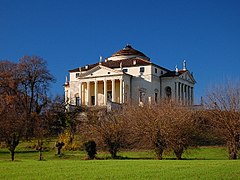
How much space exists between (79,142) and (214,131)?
16358mm

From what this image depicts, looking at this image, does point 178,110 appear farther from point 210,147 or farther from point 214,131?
point 210,147

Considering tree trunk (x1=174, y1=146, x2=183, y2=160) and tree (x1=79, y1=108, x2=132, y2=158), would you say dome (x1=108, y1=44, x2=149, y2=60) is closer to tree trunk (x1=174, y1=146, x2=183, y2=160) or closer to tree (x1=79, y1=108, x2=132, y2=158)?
tree (x1=79, y1=108, x2=132, y2=158)

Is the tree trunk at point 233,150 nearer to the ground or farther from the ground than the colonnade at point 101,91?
nearer to the ground

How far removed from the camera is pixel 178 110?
39312 mm

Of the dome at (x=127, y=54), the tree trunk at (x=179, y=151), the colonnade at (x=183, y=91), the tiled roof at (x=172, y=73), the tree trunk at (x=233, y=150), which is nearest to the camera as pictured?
the tree trunk at (x=179, y=151)

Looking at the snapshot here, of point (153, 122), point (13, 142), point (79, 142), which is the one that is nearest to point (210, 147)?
point (153, 122)

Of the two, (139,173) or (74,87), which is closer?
(139,173)

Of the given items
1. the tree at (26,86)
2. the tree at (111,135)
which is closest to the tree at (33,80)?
the tree at (26,86)

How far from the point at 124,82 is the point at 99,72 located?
5.22m

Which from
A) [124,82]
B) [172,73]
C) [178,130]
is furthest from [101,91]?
[178,130]

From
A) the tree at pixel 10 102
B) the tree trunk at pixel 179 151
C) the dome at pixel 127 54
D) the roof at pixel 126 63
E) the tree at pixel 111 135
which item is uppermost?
the dome at pixel 127 54

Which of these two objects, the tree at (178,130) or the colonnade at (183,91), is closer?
the tree at (178,130)

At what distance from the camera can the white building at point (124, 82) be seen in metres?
77.5

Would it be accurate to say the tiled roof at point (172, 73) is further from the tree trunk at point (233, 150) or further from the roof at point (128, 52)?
the tree trunk at point (233, 150)
